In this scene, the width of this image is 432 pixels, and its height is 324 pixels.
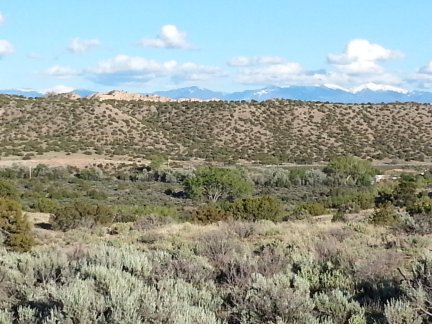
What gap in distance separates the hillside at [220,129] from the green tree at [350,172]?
1476 cm

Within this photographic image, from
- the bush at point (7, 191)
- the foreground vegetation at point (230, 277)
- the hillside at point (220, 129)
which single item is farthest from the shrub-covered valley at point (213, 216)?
the hillside at point (220, 129)

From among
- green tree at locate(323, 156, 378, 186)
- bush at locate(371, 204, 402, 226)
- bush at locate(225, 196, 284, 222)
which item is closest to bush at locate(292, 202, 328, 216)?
bush at locate(225, 196, 284, 222)

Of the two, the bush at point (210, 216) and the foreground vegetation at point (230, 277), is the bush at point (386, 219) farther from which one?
the bush at point (210, 216)

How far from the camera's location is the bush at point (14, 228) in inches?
612

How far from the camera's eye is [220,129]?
77.4 metres

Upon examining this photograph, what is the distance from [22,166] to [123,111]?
29.1 meters

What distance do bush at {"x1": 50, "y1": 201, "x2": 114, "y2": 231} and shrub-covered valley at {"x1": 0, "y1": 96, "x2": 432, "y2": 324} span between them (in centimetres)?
7

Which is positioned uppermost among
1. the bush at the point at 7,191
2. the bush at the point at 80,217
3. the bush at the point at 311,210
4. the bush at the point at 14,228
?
the bush at the point at 14,228

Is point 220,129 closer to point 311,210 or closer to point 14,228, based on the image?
point 311,210

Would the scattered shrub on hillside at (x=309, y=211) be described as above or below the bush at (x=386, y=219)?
below

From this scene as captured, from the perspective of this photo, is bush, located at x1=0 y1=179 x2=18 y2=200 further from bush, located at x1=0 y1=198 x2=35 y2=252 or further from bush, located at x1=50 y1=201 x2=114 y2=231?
bush, located at x1=0 y1=198 x2=35 y2=252

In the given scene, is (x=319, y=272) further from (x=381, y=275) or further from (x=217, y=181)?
(x=217, y=181)

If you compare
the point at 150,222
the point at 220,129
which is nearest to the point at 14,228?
the point at 150,222

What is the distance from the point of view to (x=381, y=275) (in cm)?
810
